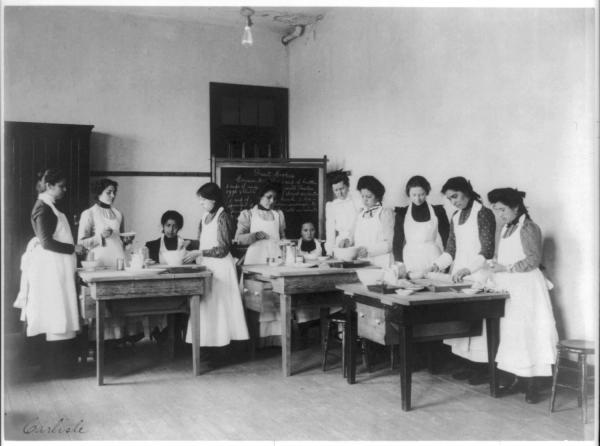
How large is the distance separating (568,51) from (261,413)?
123 inches

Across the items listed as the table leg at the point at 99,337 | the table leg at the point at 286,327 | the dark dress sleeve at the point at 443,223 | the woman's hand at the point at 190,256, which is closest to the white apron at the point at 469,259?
the dark dress sleeve at the point at 443,223

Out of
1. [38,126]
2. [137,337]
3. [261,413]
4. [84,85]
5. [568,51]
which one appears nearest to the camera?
[261,413]

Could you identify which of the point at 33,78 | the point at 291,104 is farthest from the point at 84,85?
the point at 291,104

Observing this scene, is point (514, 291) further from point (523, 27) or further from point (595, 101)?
point (523, 27)

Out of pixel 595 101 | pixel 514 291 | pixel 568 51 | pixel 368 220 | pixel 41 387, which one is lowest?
pixel 41 387

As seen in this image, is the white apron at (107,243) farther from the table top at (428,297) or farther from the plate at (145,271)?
the table top at (428,297)

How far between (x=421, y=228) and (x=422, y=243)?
13cm

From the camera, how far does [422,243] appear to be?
5.32 meters

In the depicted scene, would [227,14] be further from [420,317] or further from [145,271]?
[420,317]

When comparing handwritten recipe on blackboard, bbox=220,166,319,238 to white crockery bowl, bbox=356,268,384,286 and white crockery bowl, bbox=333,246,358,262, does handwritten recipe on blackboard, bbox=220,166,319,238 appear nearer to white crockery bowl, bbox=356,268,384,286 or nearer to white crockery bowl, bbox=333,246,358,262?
white crockery bowl, bbox=333,246,358,262

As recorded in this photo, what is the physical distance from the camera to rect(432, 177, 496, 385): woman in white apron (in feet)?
14.4

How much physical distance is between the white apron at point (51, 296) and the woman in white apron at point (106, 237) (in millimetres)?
439

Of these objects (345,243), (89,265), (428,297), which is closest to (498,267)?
(428,297)

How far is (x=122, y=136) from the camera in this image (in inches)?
294
